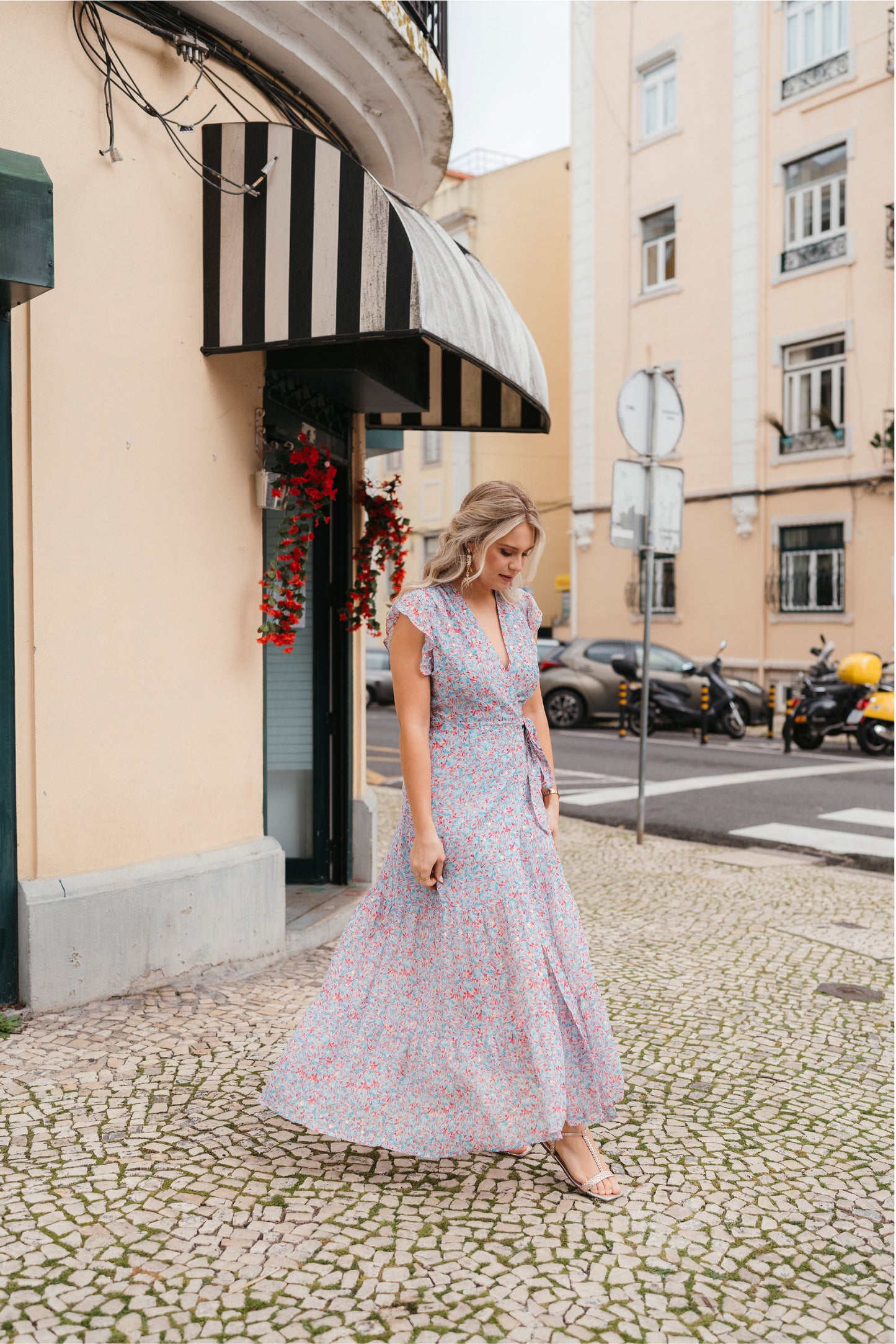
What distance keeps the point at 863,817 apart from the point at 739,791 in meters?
1.60

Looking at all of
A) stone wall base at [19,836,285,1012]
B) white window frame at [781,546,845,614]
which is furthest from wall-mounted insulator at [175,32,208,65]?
white window frame at [781,546,845,614]

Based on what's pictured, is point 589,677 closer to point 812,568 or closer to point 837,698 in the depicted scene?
point 837,698

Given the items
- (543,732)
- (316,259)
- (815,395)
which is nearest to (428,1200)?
(543,732)

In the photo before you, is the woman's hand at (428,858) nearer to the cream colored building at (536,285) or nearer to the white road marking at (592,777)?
the white road marking at (592,777)

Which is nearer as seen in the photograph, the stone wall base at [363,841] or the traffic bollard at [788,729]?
the stone wall base at [363,841]

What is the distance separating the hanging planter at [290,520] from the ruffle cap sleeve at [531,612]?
1.84 m

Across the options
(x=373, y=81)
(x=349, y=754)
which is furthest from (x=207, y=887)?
(x=373, y=81)

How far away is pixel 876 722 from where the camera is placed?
44.0ft

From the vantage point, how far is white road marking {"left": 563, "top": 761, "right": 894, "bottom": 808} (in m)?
10.5

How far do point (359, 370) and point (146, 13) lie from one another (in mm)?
1639

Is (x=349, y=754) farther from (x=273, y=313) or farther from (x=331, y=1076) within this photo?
(x=331, y=1076)

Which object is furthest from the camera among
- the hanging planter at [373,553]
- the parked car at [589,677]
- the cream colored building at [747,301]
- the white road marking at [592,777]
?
the cream colored building at [747,301]

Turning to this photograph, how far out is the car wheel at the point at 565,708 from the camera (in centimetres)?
1739

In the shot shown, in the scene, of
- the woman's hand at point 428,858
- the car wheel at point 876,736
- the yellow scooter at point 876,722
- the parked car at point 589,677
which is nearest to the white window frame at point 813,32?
the parked car at point 589,677
